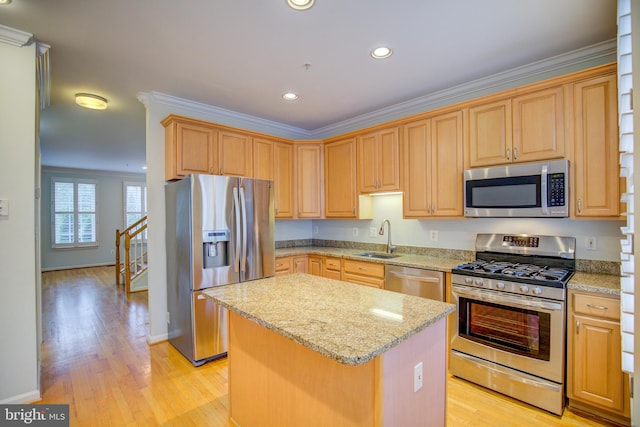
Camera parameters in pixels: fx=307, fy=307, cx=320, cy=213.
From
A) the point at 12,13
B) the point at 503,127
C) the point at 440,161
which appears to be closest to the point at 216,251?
the point at 12,13

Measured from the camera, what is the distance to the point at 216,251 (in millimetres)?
2930

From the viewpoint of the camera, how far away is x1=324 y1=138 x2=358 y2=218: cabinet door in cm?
379

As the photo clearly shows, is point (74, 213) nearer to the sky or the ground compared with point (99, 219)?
nearer to the sky

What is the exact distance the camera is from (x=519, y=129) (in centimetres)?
251

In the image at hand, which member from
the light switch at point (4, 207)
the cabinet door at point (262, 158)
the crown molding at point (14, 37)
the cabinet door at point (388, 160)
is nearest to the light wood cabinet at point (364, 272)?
the cabinet door at point (388, 160)

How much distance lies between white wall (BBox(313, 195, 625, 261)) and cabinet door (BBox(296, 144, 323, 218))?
48cm

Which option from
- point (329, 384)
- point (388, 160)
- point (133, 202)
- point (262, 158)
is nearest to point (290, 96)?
point (262, 158)

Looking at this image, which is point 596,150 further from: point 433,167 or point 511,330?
point 511,330

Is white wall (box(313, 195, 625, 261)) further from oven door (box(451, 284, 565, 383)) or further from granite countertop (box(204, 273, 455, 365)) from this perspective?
granite countertop (box(204, 273, 455, 365))

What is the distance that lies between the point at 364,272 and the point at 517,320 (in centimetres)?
143

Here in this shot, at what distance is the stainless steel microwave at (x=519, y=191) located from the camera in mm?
2307

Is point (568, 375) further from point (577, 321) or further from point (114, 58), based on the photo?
point (114, 58)

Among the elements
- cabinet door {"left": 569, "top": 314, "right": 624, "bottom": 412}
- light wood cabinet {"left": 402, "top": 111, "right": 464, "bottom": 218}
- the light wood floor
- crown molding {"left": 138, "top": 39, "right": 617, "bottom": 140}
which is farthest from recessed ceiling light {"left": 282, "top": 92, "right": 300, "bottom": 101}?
cabinet door {"left": 569, "top": 314, "right": 624, "bottom": 412}

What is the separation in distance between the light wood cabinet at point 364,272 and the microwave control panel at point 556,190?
4.95 feet
